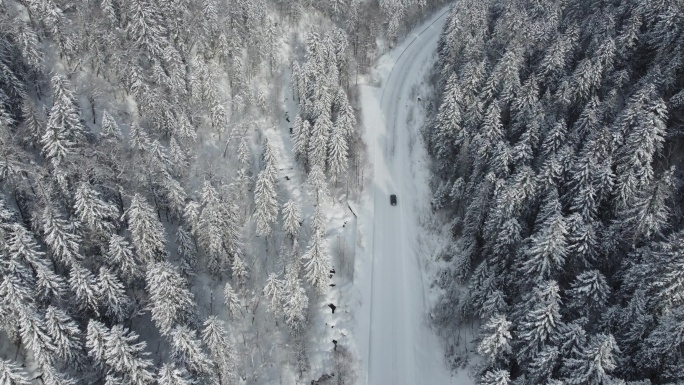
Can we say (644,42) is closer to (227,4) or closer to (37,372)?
(227,4)

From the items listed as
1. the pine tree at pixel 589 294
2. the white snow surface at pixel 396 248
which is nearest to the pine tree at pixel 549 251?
the pine tree at pixel 589 294

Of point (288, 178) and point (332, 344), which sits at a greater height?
point (288, 178)

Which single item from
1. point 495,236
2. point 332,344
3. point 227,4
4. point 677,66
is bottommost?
point 332,344

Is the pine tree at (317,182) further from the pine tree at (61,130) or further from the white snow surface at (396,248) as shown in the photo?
the pine tree at (61,130)

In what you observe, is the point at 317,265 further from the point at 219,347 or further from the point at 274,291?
the point at 219,347

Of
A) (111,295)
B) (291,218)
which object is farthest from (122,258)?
(291,218)

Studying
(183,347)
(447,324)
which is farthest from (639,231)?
(183,347)
